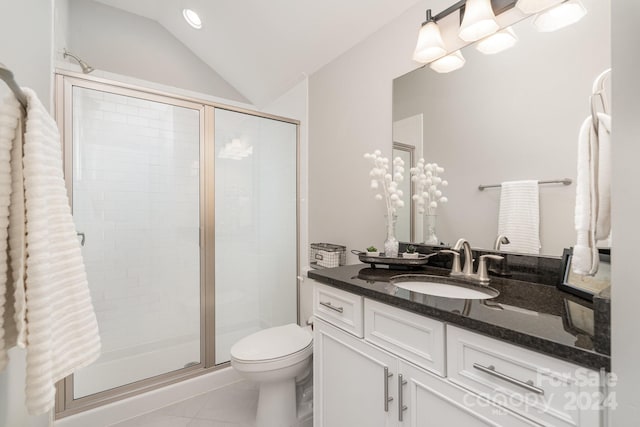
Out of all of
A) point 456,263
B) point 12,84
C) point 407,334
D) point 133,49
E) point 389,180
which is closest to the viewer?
point 12,84

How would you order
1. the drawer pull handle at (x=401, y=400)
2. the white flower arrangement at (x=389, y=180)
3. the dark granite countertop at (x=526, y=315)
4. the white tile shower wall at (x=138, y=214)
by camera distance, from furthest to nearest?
the white tile shower wall at (x=138, y=214) < the white flower arrangement at (x=389, y=180) < the drawer pull handle at (x=401, y=400) < the dark granite countertop at (x=526, y=315)

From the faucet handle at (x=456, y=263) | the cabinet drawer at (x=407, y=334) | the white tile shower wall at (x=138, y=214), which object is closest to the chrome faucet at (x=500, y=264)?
the faucet handle at (x=456, y=263)

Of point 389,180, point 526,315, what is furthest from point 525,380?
point 389,180

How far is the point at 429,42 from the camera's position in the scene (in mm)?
1371

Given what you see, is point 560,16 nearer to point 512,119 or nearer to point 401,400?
point 512,119

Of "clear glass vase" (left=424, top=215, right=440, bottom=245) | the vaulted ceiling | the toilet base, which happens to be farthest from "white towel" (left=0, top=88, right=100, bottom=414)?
the vaulted ceiling

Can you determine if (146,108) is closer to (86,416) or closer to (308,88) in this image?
(308,88)

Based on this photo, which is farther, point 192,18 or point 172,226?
point 192,18

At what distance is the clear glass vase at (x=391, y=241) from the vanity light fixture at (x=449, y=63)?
777mm

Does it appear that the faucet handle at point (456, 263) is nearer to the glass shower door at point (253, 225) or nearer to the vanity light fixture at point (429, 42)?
the vanity light fixture at point (429, 42)

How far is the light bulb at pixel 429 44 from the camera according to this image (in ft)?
4.48

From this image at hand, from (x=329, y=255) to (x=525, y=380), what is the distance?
4.39 feet

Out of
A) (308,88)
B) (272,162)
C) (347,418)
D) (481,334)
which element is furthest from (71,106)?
(481,334)

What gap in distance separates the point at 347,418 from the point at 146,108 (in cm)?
218
